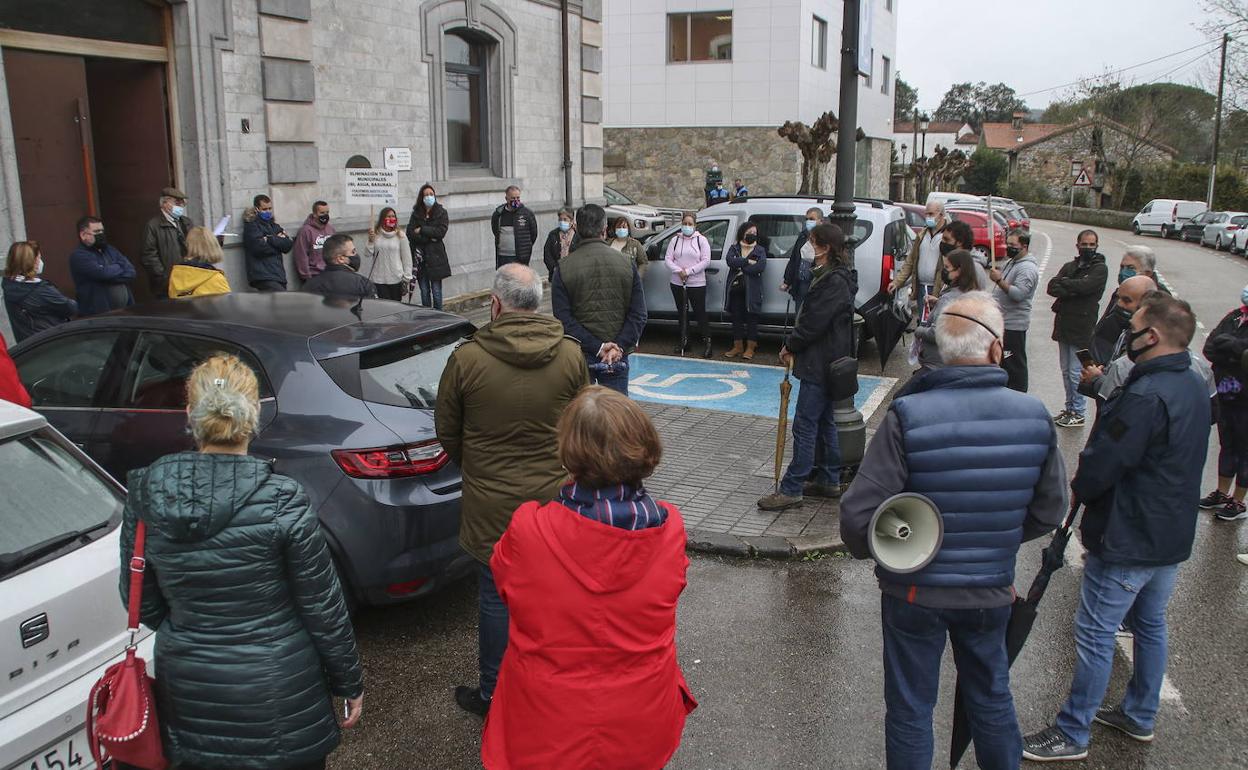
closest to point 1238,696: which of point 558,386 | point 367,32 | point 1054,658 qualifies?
point 1054,658

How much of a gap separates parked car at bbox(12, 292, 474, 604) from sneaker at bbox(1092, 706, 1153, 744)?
116 inches

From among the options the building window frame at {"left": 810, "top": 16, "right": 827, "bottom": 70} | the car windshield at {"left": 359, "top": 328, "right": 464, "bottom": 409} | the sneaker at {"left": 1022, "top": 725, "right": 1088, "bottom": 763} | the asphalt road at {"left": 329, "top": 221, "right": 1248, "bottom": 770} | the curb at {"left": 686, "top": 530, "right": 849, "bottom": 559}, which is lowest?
the asphalt road at {"left": 329, "top": 221, "right": 1248, "bottom": 770}

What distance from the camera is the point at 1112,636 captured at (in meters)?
3.93

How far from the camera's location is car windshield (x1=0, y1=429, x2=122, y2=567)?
3125mm

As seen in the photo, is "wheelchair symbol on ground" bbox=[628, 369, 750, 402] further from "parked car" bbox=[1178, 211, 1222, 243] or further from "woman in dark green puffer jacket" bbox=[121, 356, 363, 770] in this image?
"parked car" bbox=[1178, 211, 1222, 243]

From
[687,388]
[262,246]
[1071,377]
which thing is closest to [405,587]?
[687,388]

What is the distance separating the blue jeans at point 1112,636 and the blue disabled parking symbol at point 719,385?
5542mm

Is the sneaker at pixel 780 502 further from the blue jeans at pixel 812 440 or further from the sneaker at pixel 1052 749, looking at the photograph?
the sneaker at pixel 1052 749

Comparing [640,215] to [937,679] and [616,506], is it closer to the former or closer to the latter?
[937,679]

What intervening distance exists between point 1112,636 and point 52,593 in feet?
12.4

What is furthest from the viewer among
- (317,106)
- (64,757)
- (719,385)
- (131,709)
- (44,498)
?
(317,106)

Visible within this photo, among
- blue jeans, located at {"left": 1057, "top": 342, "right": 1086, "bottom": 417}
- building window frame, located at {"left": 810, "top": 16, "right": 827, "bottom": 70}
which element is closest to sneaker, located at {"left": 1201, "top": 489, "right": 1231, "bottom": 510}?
blue jeans, located at {"left": 1057, "top": 342, "right": 1086, "bottom": 417}

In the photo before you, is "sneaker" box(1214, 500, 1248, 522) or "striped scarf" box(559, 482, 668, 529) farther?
"sneaker" box(1214, 500, 1248, 522)

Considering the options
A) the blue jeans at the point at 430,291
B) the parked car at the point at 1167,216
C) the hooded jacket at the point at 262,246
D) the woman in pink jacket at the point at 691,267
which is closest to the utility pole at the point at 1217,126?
the parked car at the point at 1167,216
